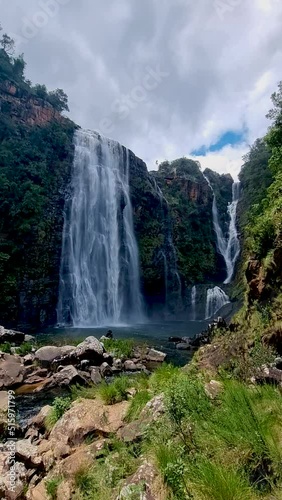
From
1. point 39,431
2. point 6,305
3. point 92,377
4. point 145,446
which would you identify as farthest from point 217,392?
point 6,305

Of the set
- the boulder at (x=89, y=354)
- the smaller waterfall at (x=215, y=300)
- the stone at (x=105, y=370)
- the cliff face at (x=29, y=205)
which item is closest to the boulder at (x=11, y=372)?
the boulder at (x=89, y=354)

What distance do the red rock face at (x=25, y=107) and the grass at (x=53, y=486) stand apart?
3812 cm

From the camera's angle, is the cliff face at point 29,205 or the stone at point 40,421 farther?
the cliff face at point 29,205

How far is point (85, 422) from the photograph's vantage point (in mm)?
4617

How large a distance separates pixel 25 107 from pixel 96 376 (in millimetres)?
35483

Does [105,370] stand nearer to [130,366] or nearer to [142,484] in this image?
[130,366]

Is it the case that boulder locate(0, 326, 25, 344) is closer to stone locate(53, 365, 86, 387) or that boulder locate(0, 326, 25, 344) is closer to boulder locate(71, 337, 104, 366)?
boulder locate(71, 337, 104, 366)

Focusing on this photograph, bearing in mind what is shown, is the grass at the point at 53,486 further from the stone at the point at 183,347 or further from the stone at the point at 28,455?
the stone at the point at 183,347

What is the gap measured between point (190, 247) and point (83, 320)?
18.0m

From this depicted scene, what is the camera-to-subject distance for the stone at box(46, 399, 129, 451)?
442cm

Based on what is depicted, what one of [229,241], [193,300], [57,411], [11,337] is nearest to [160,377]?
[57,411]

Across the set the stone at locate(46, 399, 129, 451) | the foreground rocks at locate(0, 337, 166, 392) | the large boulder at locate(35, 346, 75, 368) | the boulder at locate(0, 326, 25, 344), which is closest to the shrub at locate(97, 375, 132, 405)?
the stone at locate(46, 399, 129, 451)

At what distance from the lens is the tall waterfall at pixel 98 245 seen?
97.0 feet

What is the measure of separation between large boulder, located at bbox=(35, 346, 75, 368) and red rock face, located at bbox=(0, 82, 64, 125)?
3092cm
